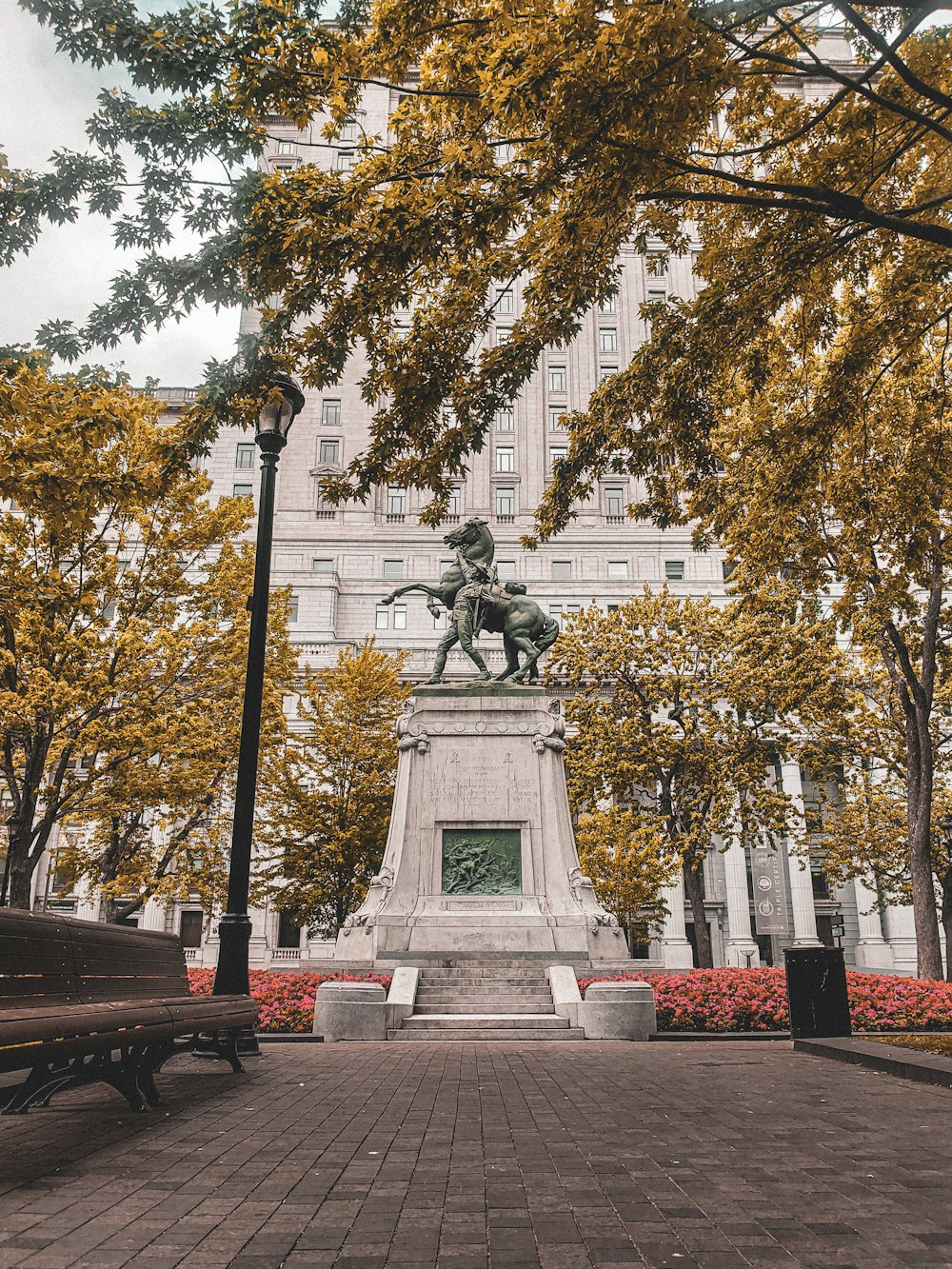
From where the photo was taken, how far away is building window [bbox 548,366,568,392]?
63531 millimetres

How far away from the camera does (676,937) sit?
47406 millimetres

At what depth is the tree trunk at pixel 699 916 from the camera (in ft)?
97.2

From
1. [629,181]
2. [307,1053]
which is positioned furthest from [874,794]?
[629,181]

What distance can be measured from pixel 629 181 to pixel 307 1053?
9.38m

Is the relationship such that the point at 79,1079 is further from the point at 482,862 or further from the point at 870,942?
the point at 870,942

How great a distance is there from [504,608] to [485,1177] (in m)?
15.5

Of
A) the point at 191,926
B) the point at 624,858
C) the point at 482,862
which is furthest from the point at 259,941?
the point at 482,862

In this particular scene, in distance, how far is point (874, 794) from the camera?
1345 inches

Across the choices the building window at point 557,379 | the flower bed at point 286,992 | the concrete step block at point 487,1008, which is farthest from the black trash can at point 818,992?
the building window at point 557,379

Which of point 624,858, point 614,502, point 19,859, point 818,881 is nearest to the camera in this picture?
point 19,859

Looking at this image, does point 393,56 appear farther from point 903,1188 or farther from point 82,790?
point 82,790

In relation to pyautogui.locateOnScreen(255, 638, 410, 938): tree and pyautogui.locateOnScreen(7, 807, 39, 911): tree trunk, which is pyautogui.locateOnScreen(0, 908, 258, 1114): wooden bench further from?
pyautogui.locateOnScreen(255, 638, 410, 938): tree

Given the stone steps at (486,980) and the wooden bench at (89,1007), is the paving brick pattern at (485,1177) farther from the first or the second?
the stone steps at (486,980)

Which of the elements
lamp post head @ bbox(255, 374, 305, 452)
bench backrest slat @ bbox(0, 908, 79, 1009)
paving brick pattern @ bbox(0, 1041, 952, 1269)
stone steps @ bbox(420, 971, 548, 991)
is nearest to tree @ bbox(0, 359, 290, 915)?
lamp post head @ bbox(255, 374, 305, 452)
